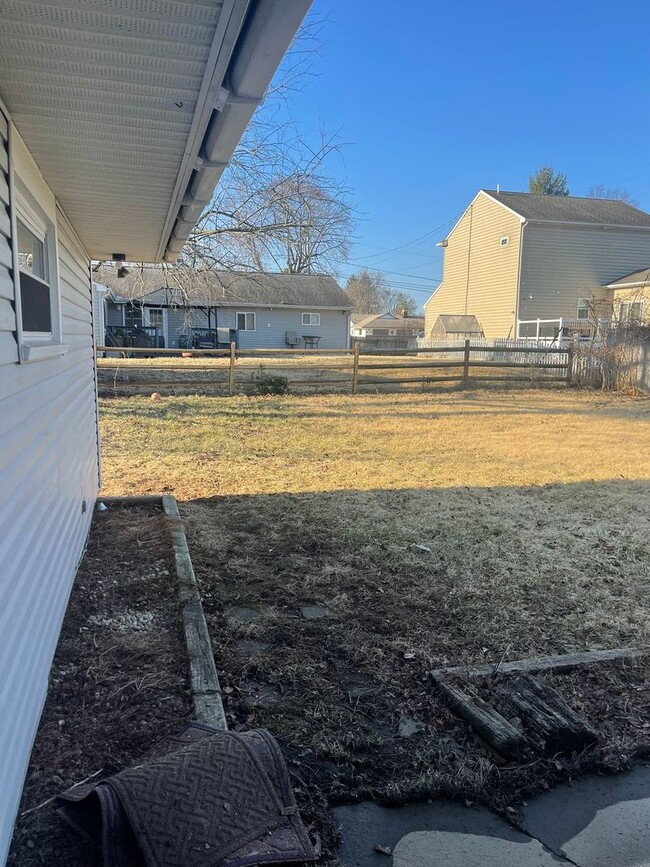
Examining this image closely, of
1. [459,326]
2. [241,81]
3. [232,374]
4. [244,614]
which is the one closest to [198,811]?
[244,614]

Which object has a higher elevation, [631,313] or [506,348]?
[631,313]

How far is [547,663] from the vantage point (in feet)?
9.46

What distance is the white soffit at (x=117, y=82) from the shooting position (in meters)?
1.57

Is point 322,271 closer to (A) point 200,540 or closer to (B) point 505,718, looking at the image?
(A) point 200,540

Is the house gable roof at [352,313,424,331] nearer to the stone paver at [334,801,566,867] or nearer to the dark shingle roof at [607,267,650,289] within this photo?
the dark shingle roof at [607,267,650,289]

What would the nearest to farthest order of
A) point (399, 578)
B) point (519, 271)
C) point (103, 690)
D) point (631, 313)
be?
point (103, 690)
point (399, 578)
point (631, 313)
point (519, 271)

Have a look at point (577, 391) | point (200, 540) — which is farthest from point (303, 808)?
point (577, 391)

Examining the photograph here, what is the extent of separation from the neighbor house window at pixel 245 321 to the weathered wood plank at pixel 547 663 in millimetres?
27163

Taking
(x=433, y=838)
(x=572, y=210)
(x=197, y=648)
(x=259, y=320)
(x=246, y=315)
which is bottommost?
(x=433, y=838)

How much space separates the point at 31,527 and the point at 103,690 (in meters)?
0.84

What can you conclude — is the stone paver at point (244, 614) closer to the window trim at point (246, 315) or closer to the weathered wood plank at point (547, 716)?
the weathered wood plank at point (547, 716)

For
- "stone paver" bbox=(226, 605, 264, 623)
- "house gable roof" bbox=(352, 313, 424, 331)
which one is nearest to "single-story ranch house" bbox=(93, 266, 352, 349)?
"stone paver" bbox=(226, 605, 264, 623)

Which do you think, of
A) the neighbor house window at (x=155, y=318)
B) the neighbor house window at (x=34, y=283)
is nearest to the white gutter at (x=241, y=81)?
the neighbor house window at (x=34, y=283)

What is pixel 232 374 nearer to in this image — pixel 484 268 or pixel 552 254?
pixel 552 254
